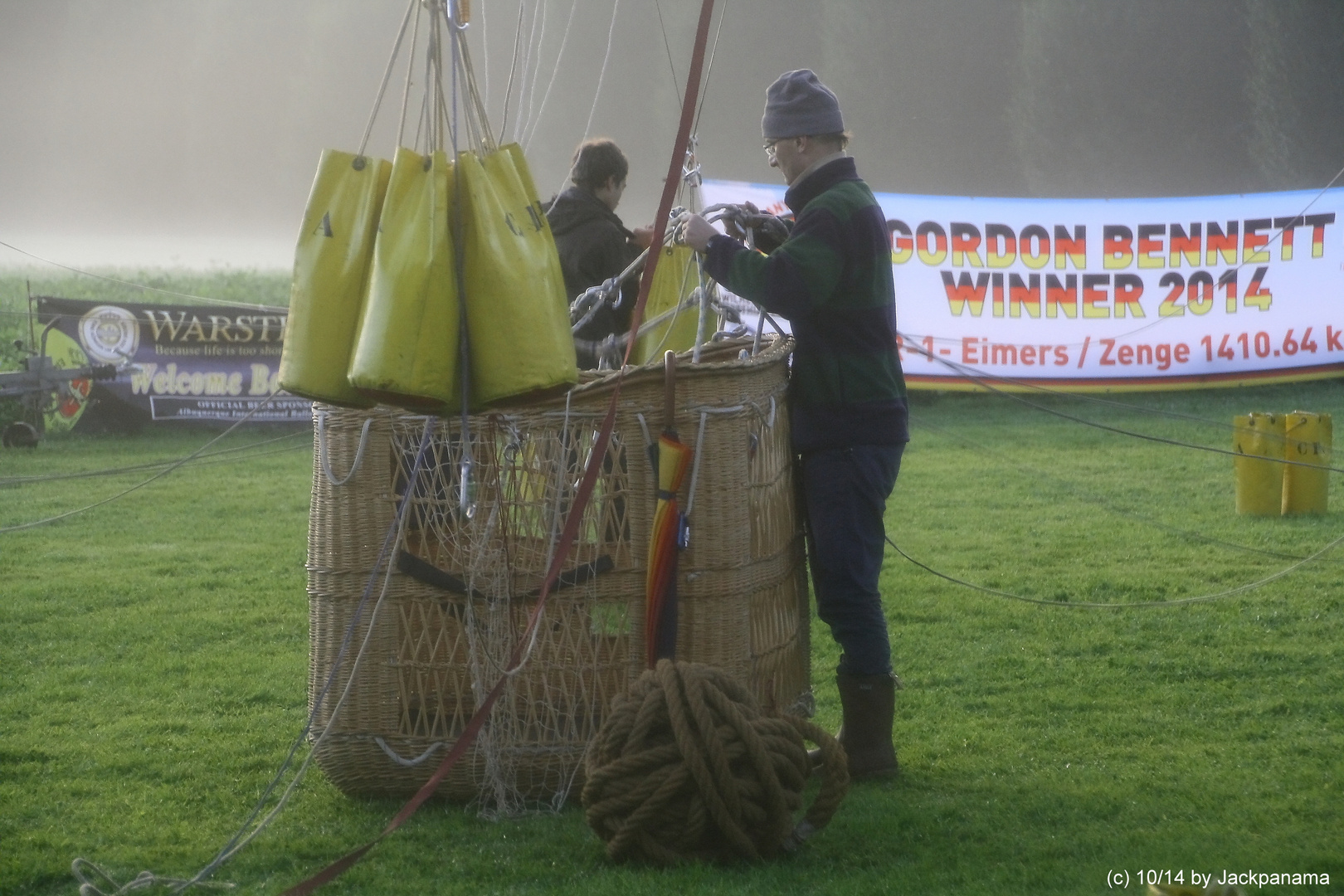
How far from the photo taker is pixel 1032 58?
1419 centimetres

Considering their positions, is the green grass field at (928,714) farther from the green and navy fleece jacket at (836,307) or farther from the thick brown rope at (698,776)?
the green and navy fleece jacket at (836,307)

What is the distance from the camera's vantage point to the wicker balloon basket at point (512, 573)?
9.21 ft

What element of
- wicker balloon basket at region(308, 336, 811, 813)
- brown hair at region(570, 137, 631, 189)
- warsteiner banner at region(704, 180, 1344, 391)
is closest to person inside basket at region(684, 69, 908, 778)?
wicker balloon basket at region(308, 336, 811, 813)

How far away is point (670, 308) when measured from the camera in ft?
12.9

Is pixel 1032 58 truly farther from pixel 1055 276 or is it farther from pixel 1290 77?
pixel 1055 276

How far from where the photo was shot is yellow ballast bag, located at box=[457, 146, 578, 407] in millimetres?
2160

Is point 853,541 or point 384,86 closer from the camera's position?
point 384,86

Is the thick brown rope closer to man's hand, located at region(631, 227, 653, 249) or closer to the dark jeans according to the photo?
the dark jeans

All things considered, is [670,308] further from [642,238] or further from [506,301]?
[506,301]

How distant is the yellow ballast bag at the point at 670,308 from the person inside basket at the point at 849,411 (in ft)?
2.47

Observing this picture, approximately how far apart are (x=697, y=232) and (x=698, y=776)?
1.17 meters

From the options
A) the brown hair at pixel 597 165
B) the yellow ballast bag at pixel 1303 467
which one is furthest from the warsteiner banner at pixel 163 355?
the yellow ballast bag at pixel 1303 467

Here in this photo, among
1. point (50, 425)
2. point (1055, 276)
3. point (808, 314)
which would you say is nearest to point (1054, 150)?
point (1055, 276)

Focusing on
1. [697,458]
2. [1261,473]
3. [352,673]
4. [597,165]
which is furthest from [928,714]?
[1261,473]
